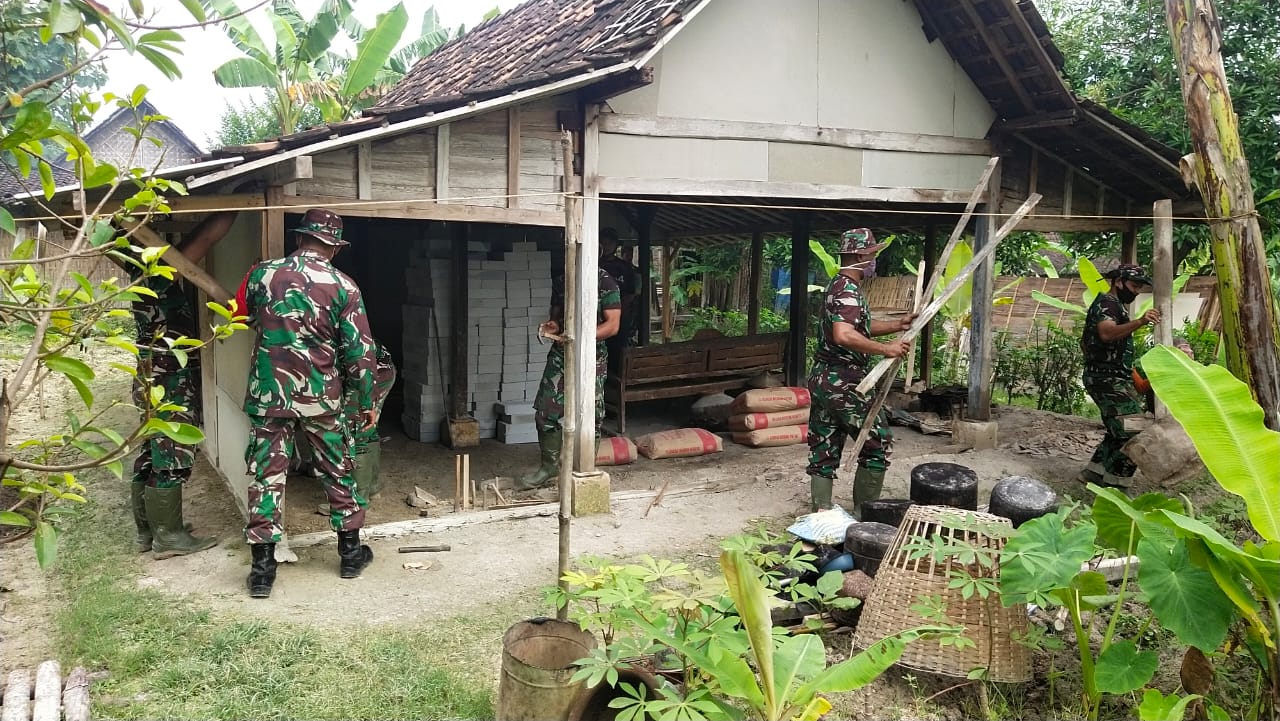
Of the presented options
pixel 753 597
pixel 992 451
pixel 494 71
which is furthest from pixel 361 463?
pixel 992 451

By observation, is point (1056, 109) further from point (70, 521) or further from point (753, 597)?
point (70, 521)

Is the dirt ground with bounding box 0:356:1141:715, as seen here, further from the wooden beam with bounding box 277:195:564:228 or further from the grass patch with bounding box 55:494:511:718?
the wooden beam with bounding box 277:195:564:228

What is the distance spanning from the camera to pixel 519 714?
10.8ft

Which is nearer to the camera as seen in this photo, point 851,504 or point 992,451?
point 851,504

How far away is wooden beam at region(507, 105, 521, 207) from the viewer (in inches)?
238

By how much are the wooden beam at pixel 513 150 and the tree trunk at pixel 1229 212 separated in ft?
12.4

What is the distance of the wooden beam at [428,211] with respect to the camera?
17.9ft

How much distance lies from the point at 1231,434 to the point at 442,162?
4446 mm

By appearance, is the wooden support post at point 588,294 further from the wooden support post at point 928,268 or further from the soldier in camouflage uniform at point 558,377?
the wooden support post at point 928,268

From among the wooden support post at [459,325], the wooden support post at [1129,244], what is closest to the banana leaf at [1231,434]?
the wooden support post at [1129,244]

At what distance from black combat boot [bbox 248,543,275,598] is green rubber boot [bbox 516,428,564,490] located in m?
2.56

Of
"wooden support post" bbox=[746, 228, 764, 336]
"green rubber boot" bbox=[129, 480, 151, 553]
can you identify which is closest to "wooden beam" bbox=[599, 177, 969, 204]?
"green rubber boot" bbox=[129, 480, 151, 553]

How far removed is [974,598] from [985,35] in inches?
196

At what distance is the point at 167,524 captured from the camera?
5.61 m
